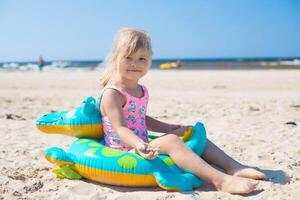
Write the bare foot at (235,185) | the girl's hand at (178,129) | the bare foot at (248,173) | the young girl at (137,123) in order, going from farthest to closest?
the girl's hand at (178,129)
the bare foot at (248,173)
the young girl at (137,123)
the bare foot at (235,185)

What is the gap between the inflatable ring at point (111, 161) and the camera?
3.10 m

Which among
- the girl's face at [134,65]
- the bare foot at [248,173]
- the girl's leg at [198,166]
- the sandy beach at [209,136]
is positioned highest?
the girl's face at [134,65]

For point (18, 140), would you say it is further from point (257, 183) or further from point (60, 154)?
point (257, 183)

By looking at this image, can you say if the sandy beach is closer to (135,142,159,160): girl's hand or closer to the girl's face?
(135,142,159,160): girl's hand

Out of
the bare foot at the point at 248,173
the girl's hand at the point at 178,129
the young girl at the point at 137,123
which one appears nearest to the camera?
the young girl at the point at 137,123

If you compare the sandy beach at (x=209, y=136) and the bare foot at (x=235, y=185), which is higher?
the bare foot at (x=235, y=185)

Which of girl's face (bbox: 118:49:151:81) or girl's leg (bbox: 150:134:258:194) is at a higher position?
girl's face (bbox: 118:49:151:81)

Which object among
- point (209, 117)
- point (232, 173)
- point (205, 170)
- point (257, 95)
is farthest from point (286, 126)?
point (257, 95)

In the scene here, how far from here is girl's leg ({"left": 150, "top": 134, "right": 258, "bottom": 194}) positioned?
298 cm

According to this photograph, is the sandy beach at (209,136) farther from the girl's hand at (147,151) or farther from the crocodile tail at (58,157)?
the girl's hand at (147,151)

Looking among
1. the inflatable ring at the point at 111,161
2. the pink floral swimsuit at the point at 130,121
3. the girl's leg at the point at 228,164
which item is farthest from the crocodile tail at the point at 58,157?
the girl's leg at the point at 228,164

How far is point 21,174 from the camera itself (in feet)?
11.9

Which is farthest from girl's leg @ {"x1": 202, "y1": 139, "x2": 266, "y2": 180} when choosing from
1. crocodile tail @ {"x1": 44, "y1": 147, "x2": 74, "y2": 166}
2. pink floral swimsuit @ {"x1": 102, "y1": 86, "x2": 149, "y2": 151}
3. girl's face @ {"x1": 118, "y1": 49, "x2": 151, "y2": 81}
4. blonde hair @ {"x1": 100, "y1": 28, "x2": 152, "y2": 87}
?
crocodile tail @ {"x1": 44, "y1": 147, "x2": 74, "y2": 166}

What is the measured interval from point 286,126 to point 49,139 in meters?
3.19
